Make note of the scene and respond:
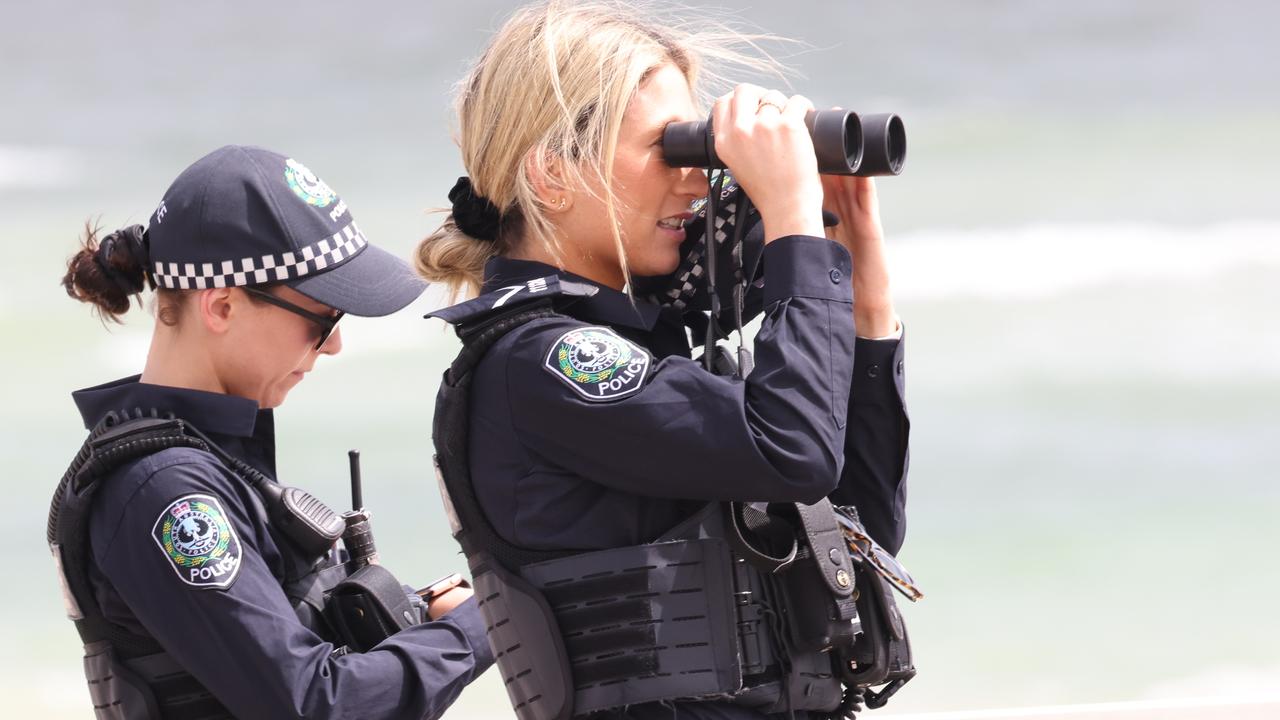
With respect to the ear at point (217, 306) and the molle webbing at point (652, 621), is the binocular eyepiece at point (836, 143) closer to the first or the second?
the molle webbing at point (652, 621)

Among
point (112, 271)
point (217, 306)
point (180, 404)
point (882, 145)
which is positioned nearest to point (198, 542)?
point (180, 404)

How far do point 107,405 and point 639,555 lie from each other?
85 centimetres

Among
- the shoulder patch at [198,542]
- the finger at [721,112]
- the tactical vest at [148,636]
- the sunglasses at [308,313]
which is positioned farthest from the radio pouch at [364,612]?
the finger at [721,112]

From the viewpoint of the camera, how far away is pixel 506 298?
1.58 meters

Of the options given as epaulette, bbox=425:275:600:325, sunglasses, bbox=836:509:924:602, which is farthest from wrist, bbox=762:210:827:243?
sunglasses, bbox=836:509:924:602

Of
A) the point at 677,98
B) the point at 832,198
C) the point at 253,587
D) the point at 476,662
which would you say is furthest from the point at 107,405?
the point at 832,198

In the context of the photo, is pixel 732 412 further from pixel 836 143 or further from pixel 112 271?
pixel 112 271

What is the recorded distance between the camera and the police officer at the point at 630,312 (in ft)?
4.82

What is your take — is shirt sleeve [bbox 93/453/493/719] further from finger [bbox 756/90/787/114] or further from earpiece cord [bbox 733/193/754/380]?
finger [bbox 756/90/787/114]

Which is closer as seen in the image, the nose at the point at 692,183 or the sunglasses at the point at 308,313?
the nose at the point at 692,183

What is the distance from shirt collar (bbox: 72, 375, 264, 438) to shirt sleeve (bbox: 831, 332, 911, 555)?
807mm

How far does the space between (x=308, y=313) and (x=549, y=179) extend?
0.53 meters

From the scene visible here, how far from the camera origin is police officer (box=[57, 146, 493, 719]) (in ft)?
5.68

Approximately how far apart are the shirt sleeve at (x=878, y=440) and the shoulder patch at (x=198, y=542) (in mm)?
750
